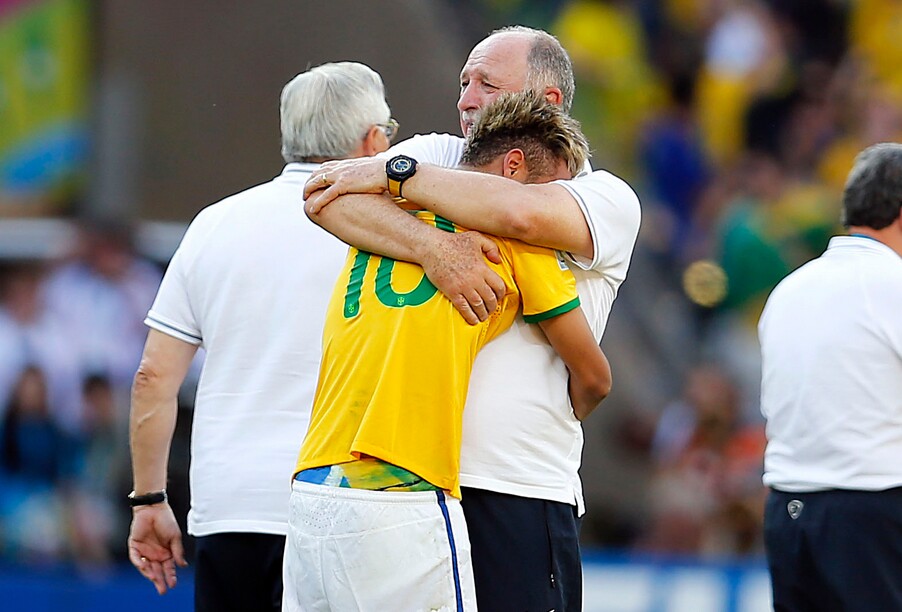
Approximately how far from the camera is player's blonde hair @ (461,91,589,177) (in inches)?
121

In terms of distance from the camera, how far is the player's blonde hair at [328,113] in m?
3.88

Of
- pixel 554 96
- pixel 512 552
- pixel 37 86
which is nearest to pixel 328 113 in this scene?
pixel 554 96

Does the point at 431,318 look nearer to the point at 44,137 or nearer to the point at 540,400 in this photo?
the point at 540,400

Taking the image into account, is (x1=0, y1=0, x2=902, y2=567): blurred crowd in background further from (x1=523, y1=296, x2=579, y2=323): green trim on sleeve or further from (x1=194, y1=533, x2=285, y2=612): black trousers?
(x1=523, y1=296, x2=579, y2=323): green trim on sleeve

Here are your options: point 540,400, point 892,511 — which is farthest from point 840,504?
point 540,400

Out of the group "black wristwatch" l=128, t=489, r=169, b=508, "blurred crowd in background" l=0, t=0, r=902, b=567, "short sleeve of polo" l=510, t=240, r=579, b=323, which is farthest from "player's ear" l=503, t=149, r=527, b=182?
"blurred crowd in background" l=0, t=0, r=902, b=567

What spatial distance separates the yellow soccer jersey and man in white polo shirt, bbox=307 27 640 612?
0.17 ft

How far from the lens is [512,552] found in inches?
120

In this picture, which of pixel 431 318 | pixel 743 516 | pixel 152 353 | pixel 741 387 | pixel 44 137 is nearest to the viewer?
pixel 431 318

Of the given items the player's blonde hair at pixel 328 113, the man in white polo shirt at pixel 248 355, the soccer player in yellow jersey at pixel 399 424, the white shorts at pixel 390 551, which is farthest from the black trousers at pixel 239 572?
the player's blonde hair at pixel 328 113

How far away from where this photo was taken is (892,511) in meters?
4.33

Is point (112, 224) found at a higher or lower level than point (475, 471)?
higher

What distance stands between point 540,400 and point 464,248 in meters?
0.38

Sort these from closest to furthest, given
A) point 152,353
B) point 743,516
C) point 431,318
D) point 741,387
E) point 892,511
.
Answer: point 431,318 < point 152,353 < point 892,511 < point 743,516 < point 741,387
